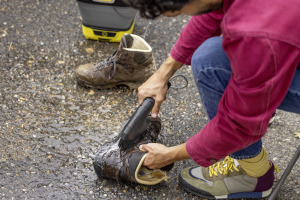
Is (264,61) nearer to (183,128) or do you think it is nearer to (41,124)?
(183,128)

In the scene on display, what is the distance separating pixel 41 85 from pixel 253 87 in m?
1.45

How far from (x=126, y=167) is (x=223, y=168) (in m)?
0.44

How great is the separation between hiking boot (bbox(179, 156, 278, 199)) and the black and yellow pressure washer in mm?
1178

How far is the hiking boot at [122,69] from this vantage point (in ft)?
6.45

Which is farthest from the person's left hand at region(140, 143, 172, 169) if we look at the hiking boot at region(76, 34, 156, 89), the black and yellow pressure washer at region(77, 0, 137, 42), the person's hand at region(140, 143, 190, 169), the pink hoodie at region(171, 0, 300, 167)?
the black and yellow pressure washer at region(77, 0, 137, 42)

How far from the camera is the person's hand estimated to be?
131 cm

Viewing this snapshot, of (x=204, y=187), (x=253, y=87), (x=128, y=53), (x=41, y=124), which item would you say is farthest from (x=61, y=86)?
(x=253, y=87)

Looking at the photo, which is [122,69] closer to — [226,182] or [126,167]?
[126,167]

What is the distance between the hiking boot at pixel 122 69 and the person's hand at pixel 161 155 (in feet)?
2.07

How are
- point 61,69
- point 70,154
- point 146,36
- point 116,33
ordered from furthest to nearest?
point 146,36
point 116,33
point 61,69
point 70,154

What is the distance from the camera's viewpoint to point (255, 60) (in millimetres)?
919

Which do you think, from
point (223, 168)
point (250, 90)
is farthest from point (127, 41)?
point (250, 90)

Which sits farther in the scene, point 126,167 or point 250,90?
point 126,167

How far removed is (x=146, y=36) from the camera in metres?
2.57
